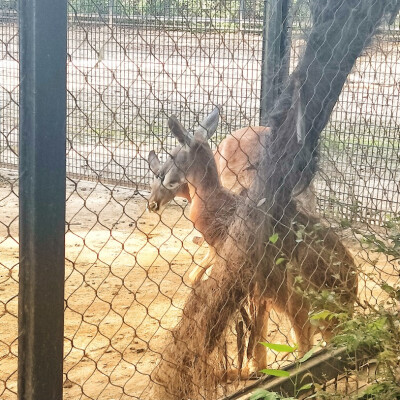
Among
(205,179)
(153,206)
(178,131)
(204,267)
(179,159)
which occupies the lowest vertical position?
(204,267)

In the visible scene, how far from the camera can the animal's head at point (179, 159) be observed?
3273 mm

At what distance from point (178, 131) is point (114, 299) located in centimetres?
191

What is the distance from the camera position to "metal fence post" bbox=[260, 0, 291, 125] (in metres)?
3.66

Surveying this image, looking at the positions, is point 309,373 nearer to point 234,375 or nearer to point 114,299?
point 234,375

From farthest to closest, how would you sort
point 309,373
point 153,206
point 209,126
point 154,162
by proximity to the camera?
point 154,162, point 153,206, point 209,126, point 309,373

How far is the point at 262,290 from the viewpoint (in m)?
3.42

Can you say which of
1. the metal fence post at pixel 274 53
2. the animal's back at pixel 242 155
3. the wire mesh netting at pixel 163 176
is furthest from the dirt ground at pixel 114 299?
the metal fence post at pixel 274 53

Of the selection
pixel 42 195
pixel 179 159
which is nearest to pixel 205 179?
pixel 179 159

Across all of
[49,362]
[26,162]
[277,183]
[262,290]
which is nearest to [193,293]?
[262,290]

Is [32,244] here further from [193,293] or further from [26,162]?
[193,293]

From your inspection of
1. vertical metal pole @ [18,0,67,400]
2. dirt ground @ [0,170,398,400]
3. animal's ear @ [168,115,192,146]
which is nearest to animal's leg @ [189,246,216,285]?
dirt ground @ [0,170,398,400]

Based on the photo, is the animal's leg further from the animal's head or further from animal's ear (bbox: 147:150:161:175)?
animal's ear (bbox: 147:150:161:175)

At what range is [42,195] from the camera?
2141 mm

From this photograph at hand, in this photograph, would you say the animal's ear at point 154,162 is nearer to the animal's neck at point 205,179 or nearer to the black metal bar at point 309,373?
the animal's neck at point 205,179
